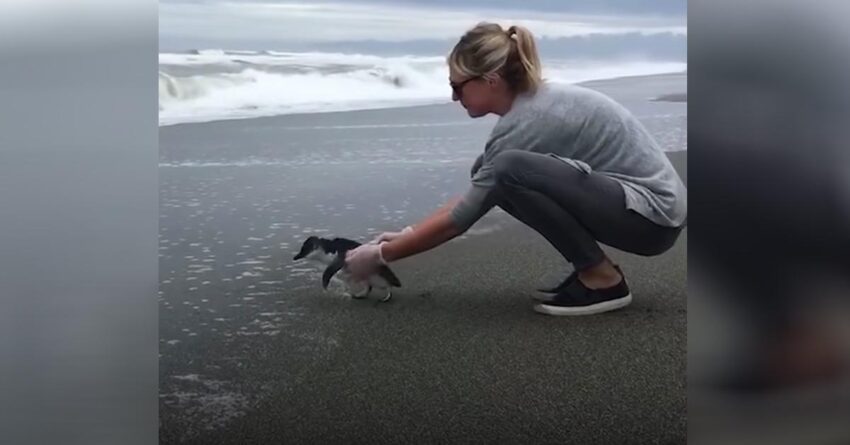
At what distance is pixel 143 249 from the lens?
3.92 metres

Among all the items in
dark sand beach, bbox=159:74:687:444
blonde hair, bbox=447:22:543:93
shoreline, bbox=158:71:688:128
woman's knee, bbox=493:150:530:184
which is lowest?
dark sand beach, bbox=159:74:687:444

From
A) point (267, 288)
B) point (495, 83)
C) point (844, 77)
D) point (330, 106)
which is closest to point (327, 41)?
point (330, 106)

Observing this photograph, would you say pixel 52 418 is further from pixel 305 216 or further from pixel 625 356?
pixel 625 356

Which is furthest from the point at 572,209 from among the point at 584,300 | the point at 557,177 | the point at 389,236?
the point at 389,236

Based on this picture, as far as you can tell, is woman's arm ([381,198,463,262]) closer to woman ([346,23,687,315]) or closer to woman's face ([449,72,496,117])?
woman ([346,23,687,315])

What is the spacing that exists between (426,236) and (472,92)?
57cm

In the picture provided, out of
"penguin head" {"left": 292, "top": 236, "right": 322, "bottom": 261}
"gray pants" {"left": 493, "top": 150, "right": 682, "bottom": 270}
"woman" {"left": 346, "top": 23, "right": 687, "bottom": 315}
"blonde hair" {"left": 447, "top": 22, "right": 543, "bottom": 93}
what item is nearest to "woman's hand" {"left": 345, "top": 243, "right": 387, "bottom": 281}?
"woman" {"left": 346, "top": 23, "right": 687, "bottom": 315}

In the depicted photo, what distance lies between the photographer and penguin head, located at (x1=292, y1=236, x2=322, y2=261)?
3.92 metres

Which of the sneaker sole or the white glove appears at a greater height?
the white glove

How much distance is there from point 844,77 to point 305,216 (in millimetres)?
2090

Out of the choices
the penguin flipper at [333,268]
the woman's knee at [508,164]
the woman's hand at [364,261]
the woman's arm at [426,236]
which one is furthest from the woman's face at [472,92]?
the penguin flipper at [333,268]

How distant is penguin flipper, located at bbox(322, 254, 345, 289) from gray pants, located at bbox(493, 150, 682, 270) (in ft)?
2.06

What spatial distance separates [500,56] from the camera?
390 cm

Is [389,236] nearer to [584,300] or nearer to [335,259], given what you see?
[335,259]
